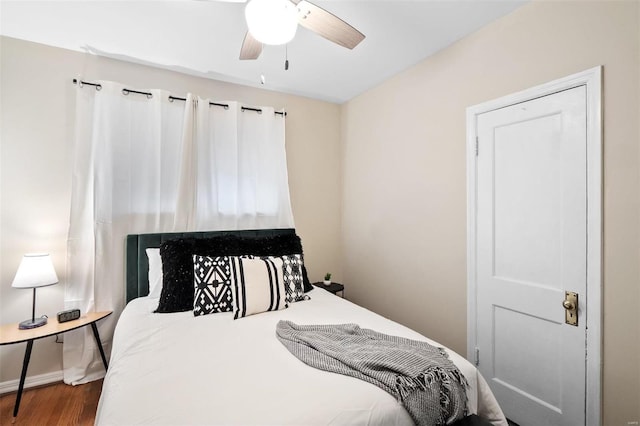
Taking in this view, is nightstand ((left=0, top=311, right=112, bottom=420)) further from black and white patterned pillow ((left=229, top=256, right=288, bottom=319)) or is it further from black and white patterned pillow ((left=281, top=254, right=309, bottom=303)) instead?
black and white patterned pillow ((left=281, top=254, right=309, bottom=303))

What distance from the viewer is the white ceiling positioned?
1819 mm

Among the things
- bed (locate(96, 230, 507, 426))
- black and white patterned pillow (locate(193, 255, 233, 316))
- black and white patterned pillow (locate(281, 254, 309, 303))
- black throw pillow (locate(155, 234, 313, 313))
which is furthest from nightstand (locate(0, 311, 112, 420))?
black and white patterned pillow (locate(281, 254, 309, 303))

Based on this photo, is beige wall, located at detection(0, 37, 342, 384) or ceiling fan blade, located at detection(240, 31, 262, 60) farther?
beige wall, located at detection(0, 37, 342, 384)

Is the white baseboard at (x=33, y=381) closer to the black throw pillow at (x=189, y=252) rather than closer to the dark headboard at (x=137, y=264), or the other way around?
the dark headboard at (x=137, y=264)

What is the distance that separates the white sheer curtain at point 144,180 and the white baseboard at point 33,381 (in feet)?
0.39

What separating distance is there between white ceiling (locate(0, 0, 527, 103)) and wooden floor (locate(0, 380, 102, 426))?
2.58 m

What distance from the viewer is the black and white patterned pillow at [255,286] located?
192cm

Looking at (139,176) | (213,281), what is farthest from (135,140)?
(213,281)

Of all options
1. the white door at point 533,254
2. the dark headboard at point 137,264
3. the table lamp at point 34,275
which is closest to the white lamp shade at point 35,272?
the table lamp at point 34,275

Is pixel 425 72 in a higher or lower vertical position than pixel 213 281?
higher

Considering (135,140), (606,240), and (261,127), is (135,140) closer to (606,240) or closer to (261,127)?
(261,127)

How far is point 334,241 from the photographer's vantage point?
3.49m

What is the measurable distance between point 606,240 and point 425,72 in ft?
5.63

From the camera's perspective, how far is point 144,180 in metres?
2.48
